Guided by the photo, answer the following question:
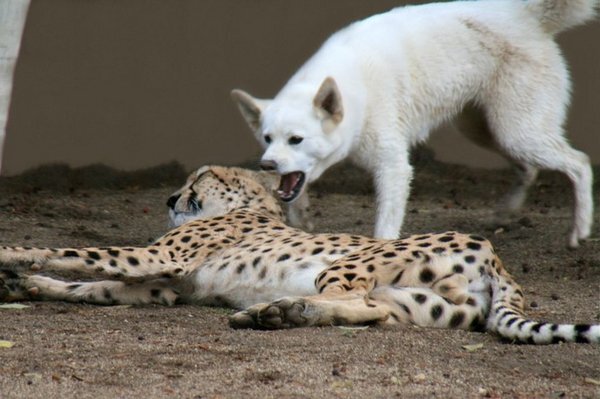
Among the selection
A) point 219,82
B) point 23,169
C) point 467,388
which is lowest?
point 23,169

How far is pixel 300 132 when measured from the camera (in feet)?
19.6

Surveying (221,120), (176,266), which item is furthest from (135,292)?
(221,120)

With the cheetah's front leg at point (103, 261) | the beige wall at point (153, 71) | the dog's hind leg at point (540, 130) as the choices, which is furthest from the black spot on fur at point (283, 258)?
the beige wall at point (153, 71)

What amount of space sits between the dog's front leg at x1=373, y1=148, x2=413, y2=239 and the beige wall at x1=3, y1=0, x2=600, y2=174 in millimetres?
2699

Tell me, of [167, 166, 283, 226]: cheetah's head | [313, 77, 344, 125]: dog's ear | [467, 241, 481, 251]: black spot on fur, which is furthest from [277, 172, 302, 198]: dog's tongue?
[467, 241, 481, 251]: black spot on fur

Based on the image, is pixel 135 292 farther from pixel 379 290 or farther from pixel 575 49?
pixel 575 49

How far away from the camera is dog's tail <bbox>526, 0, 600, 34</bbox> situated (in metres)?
6.72

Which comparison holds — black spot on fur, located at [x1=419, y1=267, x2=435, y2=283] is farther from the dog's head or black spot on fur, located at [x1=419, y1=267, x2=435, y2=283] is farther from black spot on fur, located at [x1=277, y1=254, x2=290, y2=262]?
the dog's head

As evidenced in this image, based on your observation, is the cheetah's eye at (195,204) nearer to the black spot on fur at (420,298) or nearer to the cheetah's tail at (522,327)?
the black spot on fur at (420,298)

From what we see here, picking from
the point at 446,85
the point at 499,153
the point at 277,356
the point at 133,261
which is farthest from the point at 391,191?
the point at 277,356

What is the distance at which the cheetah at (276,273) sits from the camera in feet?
13.8

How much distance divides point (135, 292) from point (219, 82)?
399 cm

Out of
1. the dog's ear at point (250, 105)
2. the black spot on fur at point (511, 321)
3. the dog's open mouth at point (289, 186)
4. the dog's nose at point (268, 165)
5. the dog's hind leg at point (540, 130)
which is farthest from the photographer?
the dog's hind leg at point (540, 130)

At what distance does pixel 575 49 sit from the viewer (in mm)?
9180
